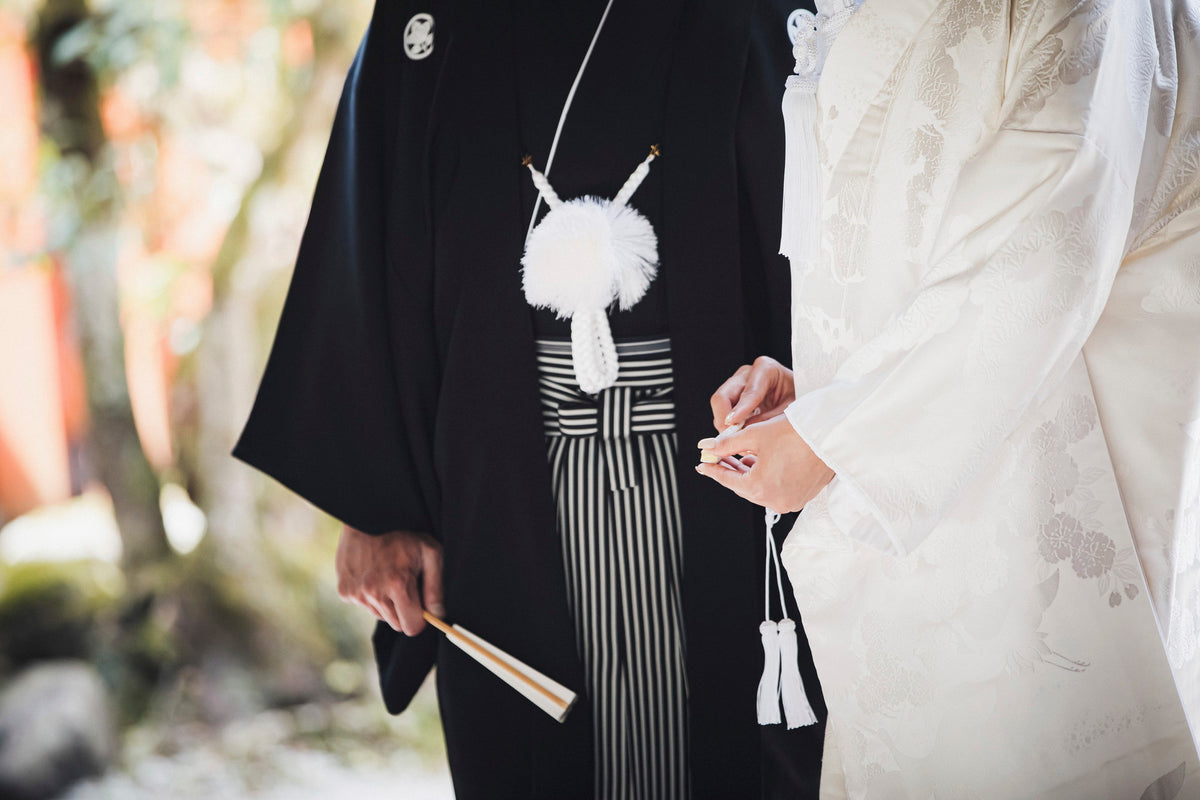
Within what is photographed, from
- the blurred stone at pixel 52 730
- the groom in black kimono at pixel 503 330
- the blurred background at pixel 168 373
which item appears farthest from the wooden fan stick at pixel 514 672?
the blurred stone at pixel 52 730

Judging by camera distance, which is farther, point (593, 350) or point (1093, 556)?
point (593, 350)

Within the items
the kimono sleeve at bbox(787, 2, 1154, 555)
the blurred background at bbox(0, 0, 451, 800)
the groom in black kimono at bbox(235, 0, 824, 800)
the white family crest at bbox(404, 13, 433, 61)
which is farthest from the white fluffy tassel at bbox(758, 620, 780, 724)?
the blurred background at bbox(0, 0, 451, 800)

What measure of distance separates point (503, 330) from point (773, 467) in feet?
2.05

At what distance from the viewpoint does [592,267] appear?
4.95 ft

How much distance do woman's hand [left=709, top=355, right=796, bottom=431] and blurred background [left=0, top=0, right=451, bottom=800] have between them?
2295 mm

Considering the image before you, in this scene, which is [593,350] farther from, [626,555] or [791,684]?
[791,684]

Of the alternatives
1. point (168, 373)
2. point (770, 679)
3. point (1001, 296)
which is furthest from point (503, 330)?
point (168, 373)

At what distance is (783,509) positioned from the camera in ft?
3.92

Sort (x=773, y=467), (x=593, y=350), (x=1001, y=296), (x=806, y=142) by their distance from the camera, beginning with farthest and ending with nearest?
(x=593, y=350), (x=806, y=142), (x=773, y=467), (x=1001, y=296)

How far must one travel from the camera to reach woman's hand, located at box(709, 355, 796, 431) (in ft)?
4.24


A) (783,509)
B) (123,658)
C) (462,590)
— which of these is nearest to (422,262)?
(462,590)

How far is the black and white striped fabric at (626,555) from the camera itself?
1.60 m

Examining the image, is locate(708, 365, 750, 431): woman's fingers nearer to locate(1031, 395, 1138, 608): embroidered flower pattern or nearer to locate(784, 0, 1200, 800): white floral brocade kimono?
locate(784, 0, 1200, 800): white floral brocade kimono

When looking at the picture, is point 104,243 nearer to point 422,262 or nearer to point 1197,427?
point 422,262
